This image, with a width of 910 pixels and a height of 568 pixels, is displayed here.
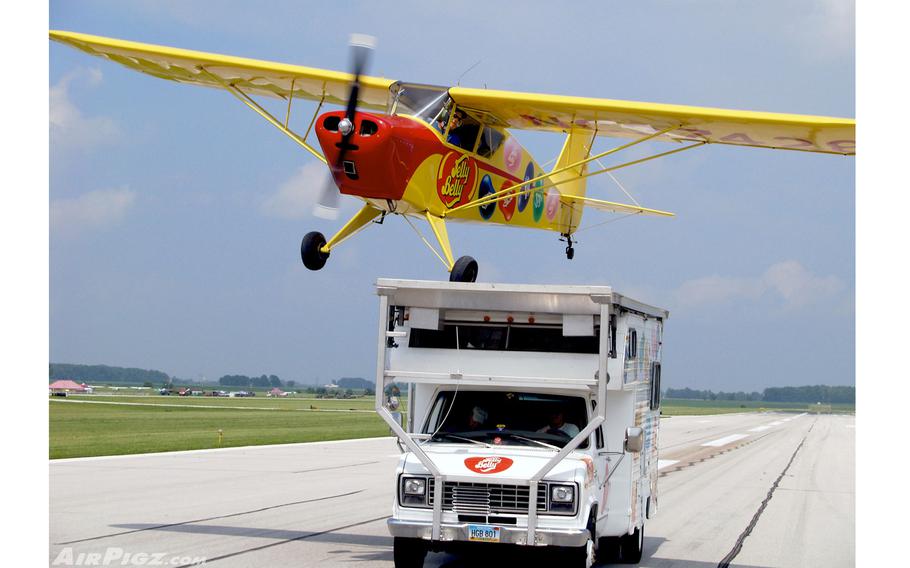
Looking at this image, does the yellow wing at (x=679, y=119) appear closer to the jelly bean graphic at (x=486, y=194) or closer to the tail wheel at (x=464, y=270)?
the jelly bean graphic at (x=486, y=194)

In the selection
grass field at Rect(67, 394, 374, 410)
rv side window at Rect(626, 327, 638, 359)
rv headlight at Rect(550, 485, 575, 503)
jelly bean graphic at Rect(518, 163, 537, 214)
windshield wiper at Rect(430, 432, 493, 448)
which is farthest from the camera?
grass field at Rect(67, 394, 374, 410)

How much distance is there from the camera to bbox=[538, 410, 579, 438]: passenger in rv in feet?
35.9

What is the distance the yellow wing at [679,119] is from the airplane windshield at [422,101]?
259 millimetres

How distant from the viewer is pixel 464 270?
63.2ft

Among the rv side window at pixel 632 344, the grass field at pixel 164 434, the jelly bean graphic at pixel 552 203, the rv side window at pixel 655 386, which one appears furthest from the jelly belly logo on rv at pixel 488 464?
the grass field at pixel 164 434

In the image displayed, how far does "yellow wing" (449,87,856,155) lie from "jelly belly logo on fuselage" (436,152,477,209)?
40.4 inches

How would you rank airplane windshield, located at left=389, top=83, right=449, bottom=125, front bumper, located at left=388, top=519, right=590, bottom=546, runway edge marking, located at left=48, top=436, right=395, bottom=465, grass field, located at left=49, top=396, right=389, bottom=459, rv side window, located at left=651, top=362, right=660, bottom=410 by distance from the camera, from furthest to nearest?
grass field, located at left=49, top=396, right=389, bottom=459 < runway edge marking, located at left=48, top=436, right=395, bottom=465 < airplane windshield, located at left=389, top=83, right=449, bottom=125 < rv side window, located at left=651, top=362, right=660, bottom=410 < front bumper, located at left=388, top=519, right=590, bottom=546

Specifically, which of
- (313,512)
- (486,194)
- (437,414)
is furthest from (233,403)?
(437,414)

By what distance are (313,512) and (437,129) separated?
6978 mm

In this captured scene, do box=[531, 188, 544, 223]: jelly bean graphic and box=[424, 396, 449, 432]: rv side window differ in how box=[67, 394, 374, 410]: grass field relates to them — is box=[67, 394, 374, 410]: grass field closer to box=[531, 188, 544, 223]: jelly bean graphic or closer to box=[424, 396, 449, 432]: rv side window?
box=[531, 188, 544, 223]: jelly bean graphic

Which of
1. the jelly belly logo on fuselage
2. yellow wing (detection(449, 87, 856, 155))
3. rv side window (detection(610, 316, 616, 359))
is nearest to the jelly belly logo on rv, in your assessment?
rv side window (detection(610, 316, 616, 359))
